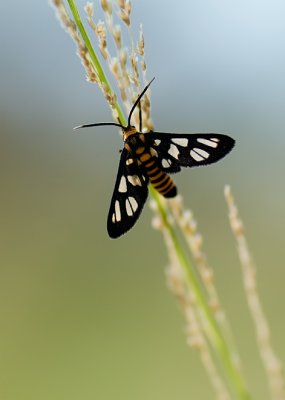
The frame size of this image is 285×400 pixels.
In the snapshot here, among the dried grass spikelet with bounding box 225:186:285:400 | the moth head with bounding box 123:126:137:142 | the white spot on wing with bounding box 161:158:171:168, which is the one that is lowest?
the dried grass spikelet with bounding box 225:186:285:400

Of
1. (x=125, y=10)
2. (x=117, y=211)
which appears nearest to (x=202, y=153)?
(x=117, y=211)

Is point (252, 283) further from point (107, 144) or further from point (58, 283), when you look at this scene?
point (107, 144)

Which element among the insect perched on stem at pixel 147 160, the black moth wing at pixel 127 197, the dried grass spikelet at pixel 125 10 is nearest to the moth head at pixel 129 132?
the insect perched on stem at pixel 147 160

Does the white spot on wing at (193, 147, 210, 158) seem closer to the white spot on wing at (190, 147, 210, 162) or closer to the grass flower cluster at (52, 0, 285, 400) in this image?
the white spot on wing at (190, 147, 210, 162)

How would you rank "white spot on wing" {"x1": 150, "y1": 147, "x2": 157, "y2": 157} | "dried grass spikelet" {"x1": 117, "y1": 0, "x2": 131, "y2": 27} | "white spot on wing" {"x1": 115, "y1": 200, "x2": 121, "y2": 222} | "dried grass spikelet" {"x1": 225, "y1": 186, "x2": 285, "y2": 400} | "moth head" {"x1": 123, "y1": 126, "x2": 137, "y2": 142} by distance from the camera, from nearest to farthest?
"dried grass spikelet" {"x1": 225, "y1": 186, "x2": 285, "y2": 400}, "dried grass spikelet" {"x1": 117, "y1": 0, "x2": 131, "y2": 27}, "moth head" {"x1": 123, "y1": 126, "x2": 137, "y2": 142}, "white spot on wing" {"x1": 115, "y1": 200, "x2": 121, "y2": 222}, "white spot on wing" {"x1": 150, "y1": 147, "x2": 157, "y2": 157}

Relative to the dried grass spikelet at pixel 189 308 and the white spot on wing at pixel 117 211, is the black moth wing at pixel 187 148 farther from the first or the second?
the dried grass spikelet at pixel 189 308

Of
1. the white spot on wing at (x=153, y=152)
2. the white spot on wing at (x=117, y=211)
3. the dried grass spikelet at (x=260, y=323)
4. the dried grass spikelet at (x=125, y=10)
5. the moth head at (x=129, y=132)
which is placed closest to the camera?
the dried grass spikelet at (x=260, y=323)

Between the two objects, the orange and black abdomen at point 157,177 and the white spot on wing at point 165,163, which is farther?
the white spot on wing at point 165,163

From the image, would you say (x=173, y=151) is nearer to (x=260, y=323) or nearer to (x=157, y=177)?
(x=157, y=177)

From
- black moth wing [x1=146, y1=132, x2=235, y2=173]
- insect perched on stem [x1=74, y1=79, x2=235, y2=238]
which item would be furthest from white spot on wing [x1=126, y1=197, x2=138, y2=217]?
black moth wing [x1=146, y1=132, x2=235, y2=173]
